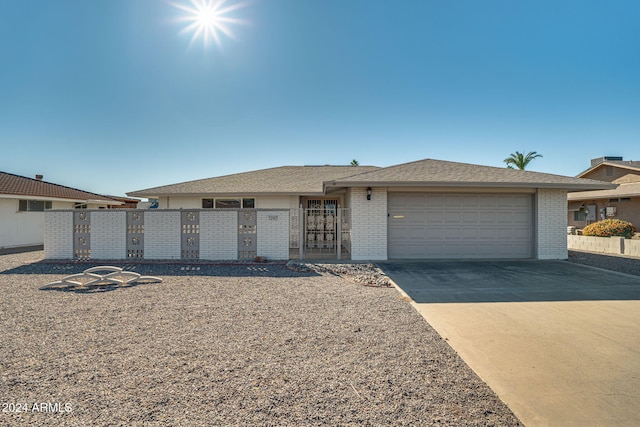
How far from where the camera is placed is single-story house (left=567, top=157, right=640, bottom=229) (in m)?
18.7

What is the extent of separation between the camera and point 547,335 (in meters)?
4.21

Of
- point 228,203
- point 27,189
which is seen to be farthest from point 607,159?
point 27,189

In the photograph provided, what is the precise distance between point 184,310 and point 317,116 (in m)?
12.6

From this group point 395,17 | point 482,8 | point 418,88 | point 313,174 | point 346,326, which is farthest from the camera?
point 313,174

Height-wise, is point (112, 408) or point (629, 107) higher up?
point (629, 107)

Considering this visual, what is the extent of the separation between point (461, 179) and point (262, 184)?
9145mm

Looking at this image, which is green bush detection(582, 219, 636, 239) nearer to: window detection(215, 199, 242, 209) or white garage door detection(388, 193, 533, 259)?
white garage door detection(388, 193, 533, 259)

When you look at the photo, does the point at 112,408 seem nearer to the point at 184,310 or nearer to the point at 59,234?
the point at 184,310

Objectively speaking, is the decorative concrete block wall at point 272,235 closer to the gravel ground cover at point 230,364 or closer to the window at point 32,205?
the gravel ground cover at point 230,364

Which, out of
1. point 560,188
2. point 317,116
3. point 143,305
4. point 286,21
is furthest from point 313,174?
point 143,305

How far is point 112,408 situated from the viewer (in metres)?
2.52

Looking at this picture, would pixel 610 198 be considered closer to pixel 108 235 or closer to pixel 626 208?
pixel 626 208

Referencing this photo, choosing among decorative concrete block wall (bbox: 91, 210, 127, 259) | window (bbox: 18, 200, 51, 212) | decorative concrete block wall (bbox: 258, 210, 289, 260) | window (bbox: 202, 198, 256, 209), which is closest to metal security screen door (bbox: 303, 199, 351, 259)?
decorative concrete block wall (bbox: 258, 210, 289, 260)

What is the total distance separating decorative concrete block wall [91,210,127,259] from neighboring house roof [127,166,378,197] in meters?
3.18
